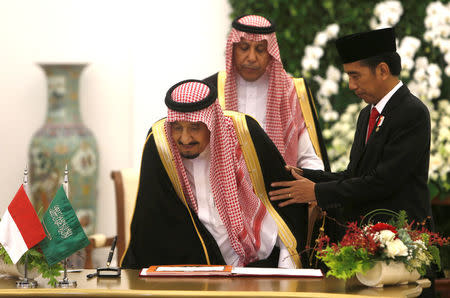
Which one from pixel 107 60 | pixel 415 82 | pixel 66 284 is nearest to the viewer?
pixel 66 284

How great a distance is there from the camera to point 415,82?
6.27 meters

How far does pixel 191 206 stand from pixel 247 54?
1.21 metres

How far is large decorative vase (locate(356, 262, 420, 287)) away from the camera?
10.1ft

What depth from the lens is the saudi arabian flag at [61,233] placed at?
10.9 feet

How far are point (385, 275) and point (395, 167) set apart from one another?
2.24 feet

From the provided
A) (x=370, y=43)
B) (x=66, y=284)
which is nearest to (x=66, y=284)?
(x=66, y=284)

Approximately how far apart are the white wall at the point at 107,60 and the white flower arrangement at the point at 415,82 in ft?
3.85

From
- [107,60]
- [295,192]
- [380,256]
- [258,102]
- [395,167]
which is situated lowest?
[380,256]

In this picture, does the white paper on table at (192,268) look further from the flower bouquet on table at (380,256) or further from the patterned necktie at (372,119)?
the patterned necktie at (372,119)

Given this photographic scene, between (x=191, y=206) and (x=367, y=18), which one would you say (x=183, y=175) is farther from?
(x=367, y=18)

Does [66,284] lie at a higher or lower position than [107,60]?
lower

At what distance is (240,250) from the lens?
3838 mm

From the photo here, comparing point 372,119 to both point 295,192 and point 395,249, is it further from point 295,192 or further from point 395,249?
point 395,249

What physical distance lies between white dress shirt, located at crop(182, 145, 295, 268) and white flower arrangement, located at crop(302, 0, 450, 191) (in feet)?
7.35
